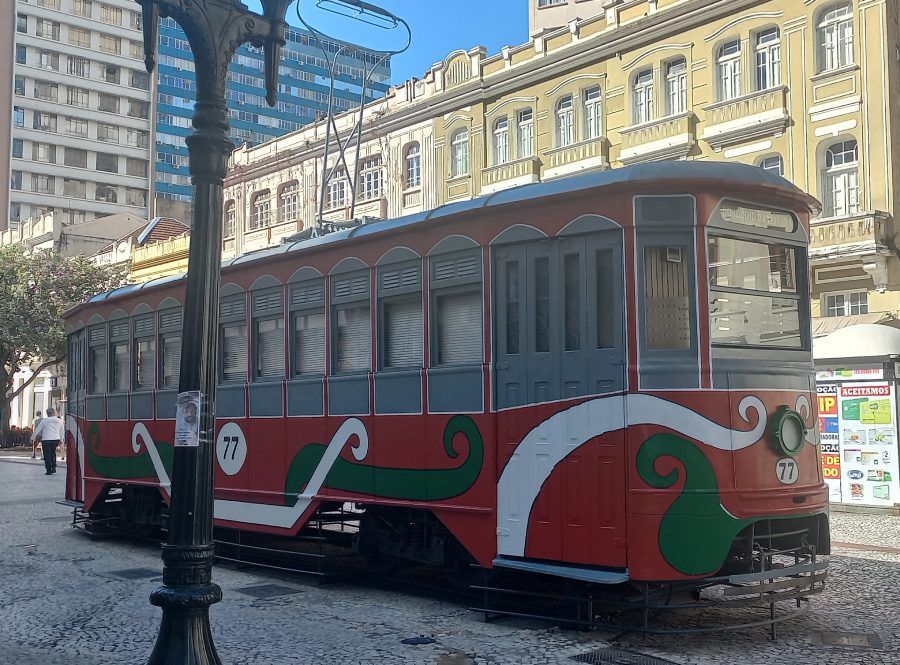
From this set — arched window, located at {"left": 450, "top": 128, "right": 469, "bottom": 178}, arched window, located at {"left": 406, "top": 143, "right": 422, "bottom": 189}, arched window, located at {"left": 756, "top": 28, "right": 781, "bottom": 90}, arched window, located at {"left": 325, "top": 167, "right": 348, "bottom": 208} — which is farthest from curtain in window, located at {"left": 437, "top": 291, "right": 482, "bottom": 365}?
arched window, located at {"left": 325, "top": 167, "right": 348, "bottom": 208}

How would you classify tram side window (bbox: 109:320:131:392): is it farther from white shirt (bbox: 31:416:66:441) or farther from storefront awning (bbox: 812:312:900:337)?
white shirt (bbox: 31:416:66:441)

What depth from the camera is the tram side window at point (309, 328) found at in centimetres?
1047

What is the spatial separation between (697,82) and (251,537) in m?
16.9

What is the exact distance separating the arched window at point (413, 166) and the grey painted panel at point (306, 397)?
21.6 m

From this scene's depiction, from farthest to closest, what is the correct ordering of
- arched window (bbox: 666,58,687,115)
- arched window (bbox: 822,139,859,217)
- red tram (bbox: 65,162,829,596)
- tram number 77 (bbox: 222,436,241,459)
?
arched window (bbox: 666,58,687,115), arched window (bbox: 822,139,859,217), tram number 77 (bbox: 222,436,241,459), red tram (bbox: 65,162,829,596)

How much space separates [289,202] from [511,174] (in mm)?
10835

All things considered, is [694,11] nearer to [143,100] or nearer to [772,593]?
[772,593]

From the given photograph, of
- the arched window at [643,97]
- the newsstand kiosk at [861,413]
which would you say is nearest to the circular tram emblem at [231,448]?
the newsstand kiosk at [861,413]

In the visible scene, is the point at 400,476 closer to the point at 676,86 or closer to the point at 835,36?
the point at 835,36

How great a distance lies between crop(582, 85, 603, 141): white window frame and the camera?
87.8ft

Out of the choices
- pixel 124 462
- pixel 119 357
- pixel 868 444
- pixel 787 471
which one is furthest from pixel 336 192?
pixel 787 471

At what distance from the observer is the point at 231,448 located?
38.2 ft

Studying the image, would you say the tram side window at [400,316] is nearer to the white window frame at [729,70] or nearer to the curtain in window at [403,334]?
the curtain in window at [403,334]

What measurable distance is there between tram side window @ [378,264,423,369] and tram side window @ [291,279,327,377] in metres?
1.00
